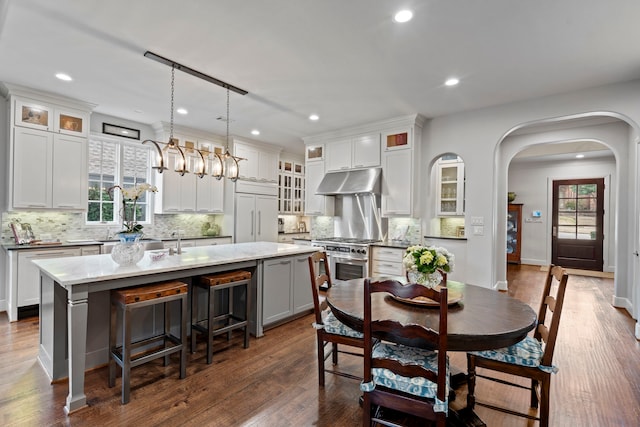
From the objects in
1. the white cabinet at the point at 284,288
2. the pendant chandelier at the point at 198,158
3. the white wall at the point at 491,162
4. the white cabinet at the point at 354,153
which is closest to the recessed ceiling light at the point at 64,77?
the pendant chandelier at the point at 198,158

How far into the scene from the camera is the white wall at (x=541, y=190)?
773 centimetres

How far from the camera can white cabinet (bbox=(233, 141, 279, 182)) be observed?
6.46 meters

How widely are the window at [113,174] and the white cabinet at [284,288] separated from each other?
3101 millimetres

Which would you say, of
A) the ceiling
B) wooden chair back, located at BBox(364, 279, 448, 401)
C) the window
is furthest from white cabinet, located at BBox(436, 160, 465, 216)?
the window

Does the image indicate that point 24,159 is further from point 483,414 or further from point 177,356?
point 483,414

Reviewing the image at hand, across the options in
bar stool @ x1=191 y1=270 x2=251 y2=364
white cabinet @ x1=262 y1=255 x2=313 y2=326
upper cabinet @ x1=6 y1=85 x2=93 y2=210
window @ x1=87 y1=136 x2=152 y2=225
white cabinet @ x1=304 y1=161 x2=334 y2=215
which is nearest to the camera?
bar stool @ x1=191 y1=270 x2=251 y2=364

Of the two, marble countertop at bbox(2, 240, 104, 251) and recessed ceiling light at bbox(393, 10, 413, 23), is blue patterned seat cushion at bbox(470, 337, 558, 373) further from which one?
marble countertop at bbox(2, 240, 104, 251)

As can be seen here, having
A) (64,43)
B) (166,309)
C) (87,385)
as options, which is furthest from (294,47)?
(87,385)

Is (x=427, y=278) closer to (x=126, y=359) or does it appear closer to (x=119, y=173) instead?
(x=126, y=359)

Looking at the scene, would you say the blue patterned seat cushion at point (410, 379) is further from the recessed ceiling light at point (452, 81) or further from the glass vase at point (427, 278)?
the recessed ceiling light at point (452, 81)

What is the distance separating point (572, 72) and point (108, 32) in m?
4.74

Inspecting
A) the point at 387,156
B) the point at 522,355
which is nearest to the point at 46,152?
the point at 387,156

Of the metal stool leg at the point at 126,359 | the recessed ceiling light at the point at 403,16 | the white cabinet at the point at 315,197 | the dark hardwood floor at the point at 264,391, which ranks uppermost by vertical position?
the recessed ceiling light at the point at 403,16

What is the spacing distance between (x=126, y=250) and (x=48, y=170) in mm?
2800
